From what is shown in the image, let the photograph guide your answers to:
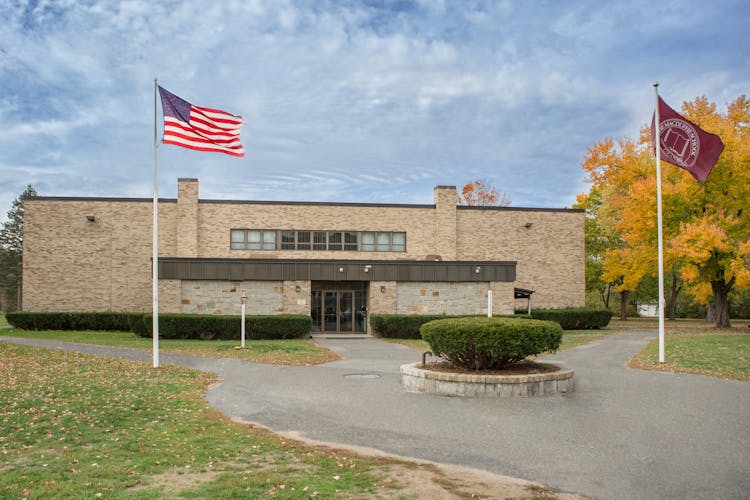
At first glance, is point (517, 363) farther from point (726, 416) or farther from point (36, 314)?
point (36, 314)

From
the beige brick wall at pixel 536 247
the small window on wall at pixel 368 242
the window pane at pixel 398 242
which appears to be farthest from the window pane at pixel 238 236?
the beige brick wall at pixel 536 247

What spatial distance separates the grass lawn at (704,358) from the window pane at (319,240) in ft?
63.8

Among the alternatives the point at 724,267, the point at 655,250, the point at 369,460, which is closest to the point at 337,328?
the point at 655,250

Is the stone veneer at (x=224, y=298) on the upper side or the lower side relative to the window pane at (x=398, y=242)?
lower

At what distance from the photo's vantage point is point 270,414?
10.3m

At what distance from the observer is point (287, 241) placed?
36.0 m

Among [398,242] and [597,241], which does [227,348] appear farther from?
[597,241]

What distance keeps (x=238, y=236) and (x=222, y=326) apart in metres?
10.2

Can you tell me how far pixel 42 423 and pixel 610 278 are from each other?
34.6 metres

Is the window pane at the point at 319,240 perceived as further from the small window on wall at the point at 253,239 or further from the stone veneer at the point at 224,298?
→ the stone veneer at the point at 224,298

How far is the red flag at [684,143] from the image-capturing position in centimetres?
1805

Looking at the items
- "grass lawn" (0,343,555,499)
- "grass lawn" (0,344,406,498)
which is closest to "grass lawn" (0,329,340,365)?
"grass lawn" (0,344,406,498)

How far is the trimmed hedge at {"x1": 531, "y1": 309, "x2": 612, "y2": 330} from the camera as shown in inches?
1352

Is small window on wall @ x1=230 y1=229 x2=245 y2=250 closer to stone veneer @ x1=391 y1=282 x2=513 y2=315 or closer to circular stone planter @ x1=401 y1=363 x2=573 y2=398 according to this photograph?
stone veneer @ x1=391 y1=282 x2=513 y2=315
